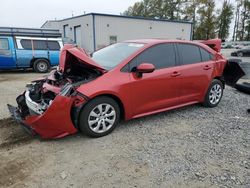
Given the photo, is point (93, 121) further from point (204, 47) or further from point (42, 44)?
point (42, 44)

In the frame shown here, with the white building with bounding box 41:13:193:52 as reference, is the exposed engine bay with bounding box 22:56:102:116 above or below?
below

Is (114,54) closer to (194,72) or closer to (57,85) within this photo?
(57,85)

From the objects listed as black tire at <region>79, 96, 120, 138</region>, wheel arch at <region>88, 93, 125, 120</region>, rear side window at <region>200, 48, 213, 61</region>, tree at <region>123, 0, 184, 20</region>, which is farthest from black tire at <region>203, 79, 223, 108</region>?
tree at <region>123, 0, 184, 20</region>

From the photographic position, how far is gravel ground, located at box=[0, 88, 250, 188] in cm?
306

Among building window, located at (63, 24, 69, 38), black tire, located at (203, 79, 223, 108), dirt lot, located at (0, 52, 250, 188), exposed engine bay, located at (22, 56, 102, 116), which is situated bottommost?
dirt lot, located at (0, 52, 250, 188)

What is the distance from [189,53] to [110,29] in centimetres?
1880

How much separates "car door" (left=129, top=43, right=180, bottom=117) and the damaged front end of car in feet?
2.33

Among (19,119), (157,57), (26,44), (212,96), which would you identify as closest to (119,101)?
(157,57)

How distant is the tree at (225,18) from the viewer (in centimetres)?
5226

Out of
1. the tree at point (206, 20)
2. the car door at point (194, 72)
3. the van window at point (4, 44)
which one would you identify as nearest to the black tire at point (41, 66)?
the van window at point (4, 44)

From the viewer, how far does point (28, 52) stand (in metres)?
12.1

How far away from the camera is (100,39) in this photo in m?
22.9

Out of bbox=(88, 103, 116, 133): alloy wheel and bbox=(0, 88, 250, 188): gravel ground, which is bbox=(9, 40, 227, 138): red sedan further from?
bbox=(0, 88, 250, 188): gravel ground

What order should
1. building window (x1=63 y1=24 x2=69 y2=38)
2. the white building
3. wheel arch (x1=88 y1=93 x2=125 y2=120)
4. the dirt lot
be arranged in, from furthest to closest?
building window (x1=63 y1=24 x2=69 y2=38) < the white building < wheel arch (x1=88 y1=93 x2=125 y2=120) < the dirt lot
